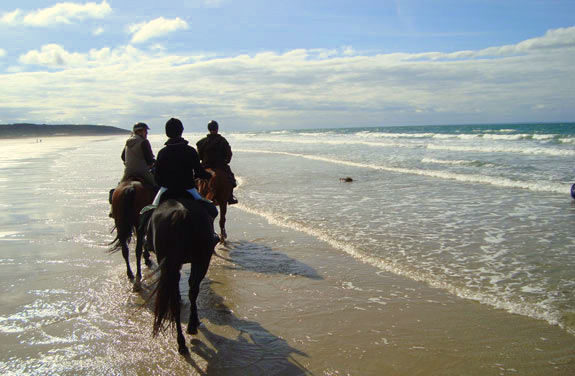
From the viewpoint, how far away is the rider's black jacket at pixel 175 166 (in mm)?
4695

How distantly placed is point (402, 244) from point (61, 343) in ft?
18.0

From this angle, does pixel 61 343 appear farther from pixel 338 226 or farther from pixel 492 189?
pixel 492 189

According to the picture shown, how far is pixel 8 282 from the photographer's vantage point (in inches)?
234

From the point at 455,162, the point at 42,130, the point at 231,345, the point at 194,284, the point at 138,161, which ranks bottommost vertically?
the point at 231,345

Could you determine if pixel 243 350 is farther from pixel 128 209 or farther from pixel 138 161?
pixel 138 161

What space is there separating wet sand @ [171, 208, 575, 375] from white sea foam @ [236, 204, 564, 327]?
0.52ft

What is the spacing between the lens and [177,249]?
417cm

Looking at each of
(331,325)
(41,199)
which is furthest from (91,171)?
(331,325)

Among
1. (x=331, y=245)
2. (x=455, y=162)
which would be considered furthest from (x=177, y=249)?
(x=455, y=162)

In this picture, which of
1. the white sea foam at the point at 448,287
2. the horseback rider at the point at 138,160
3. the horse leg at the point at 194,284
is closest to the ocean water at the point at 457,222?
the white sea foam at the point at 448,287

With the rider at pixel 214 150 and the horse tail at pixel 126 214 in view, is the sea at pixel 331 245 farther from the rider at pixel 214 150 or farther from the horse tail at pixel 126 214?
the rider at pixel 214 150

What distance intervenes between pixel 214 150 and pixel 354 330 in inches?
193

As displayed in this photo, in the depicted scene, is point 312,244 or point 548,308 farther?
point 312,244

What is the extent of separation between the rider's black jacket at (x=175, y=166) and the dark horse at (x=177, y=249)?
21 centimetres
